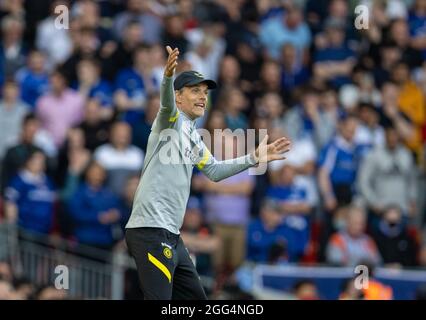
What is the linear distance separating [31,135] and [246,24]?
4.63m

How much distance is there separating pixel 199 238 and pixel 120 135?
1615 mm

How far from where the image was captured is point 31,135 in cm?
1523

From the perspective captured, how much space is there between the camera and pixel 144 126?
15.8 metres

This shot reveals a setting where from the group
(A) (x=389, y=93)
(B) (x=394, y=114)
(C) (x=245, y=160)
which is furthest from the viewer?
(A) (x=389, y=93)

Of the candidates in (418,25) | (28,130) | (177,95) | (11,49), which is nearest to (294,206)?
(28,130)

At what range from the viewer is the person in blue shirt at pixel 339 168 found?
53.6ft

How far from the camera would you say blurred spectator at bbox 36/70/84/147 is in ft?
52.1

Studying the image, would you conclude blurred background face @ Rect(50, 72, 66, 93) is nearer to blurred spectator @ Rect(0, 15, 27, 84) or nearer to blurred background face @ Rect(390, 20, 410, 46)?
blurred spectator @ Rect(0, 15, 27, 84)

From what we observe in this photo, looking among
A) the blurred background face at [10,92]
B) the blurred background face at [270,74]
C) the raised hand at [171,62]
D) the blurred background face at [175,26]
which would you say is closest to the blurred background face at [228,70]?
the blurred background face at [270,74]

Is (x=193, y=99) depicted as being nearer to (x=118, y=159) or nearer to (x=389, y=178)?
(x=118, y=159)

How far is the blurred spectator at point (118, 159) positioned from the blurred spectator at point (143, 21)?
Result: 2446 mm

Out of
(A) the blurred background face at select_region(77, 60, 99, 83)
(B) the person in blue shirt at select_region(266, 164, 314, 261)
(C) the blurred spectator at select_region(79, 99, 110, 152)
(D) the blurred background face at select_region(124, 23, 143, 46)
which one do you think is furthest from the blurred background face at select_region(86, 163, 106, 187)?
(D) the blurred background face at select_region(124, 23, 143, 46)

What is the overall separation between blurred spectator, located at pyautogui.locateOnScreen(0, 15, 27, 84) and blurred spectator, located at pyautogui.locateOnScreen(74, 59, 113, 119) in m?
0.88
